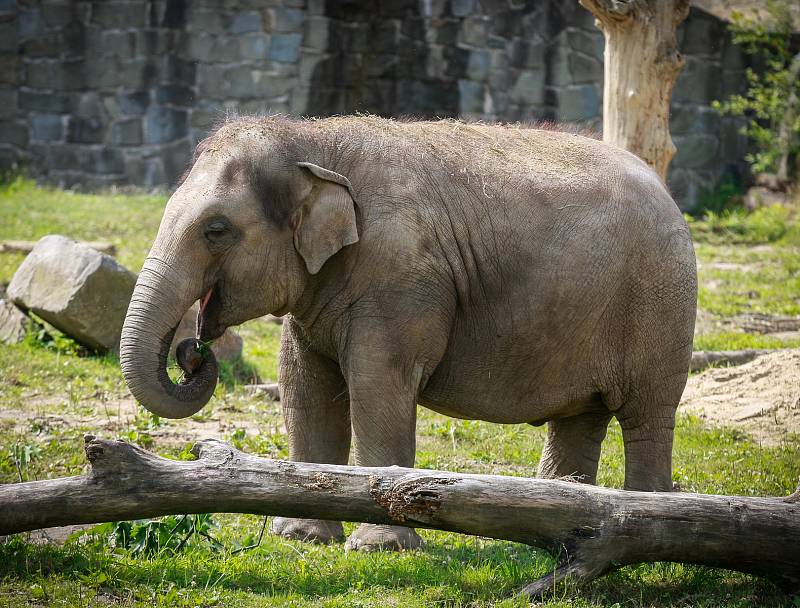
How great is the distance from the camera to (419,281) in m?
5.89

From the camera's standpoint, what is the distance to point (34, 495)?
505 cm

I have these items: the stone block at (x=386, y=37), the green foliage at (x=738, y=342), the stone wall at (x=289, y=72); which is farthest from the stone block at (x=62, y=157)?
the green foliage at (x=738, y=342)

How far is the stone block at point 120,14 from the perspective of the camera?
707 inches

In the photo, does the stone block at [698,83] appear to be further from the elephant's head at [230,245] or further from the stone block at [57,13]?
the elephant's head at [230,245]

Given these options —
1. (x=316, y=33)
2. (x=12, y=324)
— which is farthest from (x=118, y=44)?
(x=12, y=324)

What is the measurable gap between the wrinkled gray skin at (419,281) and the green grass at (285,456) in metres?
0.63

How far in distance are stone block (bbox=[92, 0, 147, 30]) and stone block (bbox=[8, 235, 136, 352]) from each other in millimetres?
9120

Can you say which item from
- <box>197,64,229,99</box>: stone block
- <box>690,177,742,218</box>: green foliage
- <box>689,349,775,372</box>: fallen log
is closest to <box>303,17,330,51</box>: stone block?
<box>197,64,229,99</box>: stone block

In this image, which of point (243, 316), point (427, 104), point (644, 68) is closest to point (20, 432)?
point (243, 316)

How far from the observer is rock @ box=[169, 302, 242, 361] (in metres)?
9.38

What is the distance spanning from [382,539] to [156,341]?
5.02 feet

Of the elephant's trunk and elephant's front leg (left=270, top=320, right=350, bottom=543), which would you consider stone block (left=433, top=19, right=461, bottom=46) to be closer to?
elephant's front leg (left=270, top=320, right=350, bottom=543)

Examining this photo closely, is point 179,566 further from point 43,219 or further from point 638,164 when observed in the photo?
point 43,219

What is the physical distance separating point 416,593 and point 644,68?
5.81m
